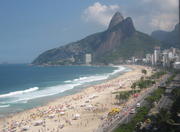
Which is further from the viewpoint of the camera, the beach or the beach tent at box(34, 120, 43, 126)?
the beach tent at box(34, 120, 43, 126)

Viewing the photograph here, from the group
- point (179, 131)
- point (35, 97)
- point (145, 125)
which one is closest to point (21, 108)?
point (35, 97)

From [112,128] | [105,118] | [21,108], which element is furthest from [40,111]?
[112,128]

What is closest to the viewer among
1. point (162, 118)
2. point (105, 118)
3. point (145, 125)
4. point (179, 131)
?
point (179, 131)

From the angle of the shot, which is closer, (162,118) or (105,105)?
(162,118)

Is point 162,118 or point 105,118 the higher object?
point 162,118

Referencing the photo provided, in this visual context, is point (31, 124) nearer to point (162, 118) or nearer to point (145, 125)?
point (145, 125)

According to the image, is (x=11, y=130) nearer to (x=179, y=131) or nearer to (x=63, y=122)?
(x=63, y=122)

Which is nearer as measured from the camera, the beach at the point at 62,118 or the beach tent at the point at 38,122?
the beach at the point at 62,118

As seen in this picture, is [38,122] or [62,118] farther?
[62,118]

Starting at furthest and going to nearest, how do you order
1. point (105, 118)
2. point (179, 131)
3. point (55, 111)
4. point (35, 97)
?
1. point (35, 97)
2. point (55, 111)
3. point (105, 118)
4. point (179, 131)
